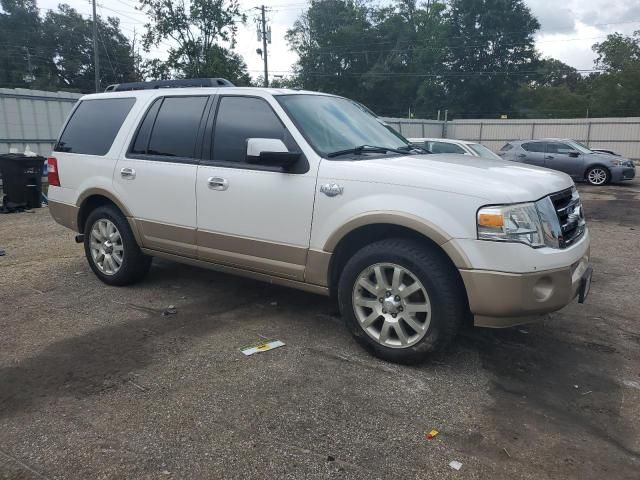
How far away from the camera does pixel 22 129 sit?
1259 centimetres

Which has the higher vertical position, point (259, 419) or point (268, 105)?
point (268, 105)

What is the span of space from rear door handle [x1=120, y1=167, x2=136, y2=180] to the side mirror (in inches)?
63.6

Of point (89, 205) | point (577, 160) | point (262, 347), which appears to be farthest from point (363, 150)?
point (577, 160)

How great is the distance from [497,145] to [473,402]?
34950mm

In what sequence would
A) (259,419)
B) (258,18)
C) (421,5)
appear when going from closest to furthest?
(259,419) < (258,18) < (421,5)

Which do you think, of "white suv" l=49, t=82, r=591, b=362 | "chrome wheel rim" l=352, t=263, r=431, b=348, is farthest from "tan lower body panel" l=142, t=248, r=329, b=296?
"chrome wheel rim" l=352, t=263, r=431, b=348

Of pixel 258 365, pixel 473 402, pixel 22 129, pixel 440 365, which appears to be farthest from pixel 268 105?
pixel 22 129

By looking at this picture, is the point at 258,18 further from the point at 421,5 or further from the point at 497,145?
the point at 421,5

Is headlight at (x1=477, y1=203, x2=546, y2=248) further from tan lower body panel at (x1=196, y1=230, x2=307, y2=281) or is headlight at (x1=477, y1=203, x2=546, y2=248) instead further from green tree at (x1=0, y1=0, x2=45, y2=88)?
green tree at (x1=0, y1=0, x2=45, y2=88)

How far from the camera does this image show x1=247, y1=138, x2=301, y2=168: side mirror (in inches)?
149

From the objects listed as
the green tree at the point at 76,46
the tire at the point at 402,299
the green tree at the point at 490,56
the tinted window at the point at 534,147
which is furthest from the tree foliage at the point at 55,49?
the tire at the point at 402,299

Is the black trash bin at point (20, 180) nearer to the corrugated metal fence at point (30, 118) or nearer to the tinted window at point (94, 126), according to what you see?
the corrugated metal fence at point (30, 118)

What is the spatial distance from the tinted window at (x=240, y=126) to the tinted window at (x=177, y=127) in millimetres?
263

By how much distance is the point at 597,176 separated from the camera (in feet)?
54.6
